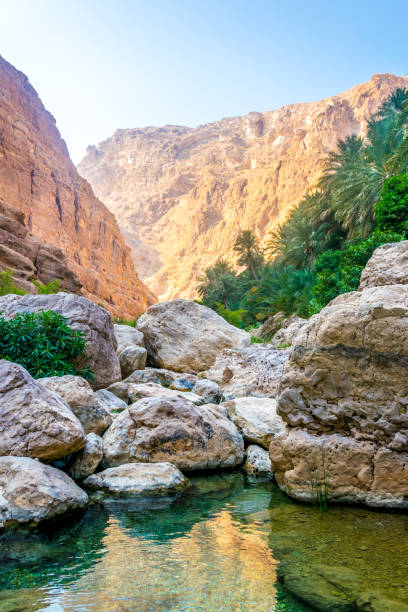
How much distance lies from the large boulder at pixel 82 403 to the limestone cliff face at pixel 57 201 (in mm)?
35714

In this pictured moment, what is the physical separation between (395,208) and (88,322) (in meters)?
11.1

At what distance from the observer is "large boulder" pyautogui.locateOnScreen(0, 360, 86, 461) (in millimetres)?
4238

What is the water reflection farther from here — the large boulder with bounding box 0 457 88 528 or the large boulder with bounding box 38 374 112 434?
the large boulder with bounding box 38 374 112 434

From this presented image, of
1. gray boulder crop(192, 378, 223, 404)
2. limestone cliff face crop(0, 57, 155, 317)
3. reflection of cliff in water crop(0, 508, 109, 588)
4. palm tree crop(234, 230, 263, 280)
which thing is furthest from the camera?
limestone cliff face crop(0, 57, 155, 317)

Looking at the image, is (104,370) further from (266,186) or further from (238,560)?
(266,186)

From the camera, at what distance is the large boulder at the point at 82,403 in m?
5.63

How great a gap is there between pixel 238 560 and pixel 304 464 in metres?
1.42

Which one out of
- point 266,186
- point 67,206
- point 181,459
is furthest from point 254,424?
point 266,186

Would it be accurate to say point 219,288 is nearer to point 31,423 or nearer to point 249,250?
point 249,250

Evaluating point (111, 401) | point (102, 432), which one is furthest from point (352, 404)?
point (111, 401)

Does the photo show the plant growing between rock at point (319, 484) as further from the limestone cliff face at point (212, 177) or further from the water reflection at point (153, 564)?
the limestone cliff face at point (212, 177)

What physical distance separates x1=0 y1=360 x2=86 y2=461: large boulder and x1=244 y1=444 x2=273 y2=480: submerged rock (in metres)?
2.22

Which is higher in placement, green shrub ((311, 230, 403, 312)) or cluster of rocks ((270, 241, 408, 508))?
green shrub ((311, 230, 403, 312))

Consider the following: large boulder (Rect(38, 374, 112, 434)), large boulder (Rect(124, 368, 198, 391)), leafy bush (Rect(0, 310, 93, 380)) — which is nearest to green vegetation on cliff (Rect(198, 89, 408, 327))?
large boulder (Rect(124, 368, 198, 391))
